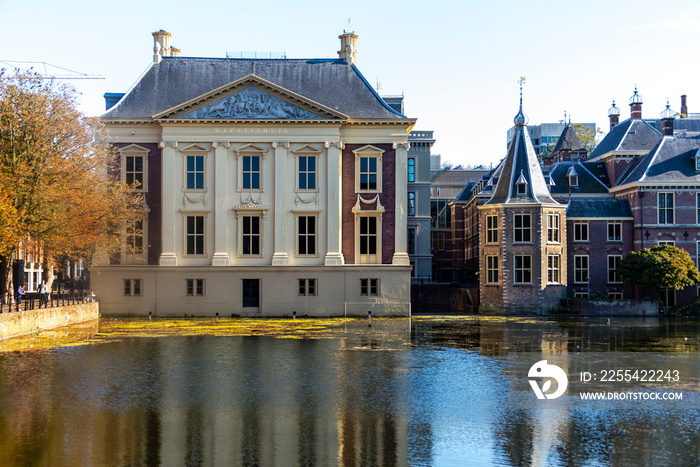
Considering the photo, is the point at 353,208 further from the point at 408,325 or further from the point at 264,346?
the point at 264,346

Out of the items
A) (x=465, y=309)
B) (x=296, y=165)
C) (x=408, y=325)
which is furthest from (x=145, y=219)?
(x=465, y=309)

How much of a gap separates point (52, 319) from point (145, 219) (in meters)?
13.4

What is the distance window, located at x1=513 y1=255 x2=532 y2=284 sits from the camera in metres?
56.2

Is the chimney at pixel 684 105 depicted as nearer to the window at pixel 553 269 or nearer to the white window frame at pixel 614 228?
the white window frame at pixel 614 228

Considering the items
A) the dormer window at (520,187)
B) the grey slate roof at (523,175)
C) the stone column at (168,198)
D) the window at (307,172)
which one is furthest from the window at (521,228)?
the stone column at (168,198)

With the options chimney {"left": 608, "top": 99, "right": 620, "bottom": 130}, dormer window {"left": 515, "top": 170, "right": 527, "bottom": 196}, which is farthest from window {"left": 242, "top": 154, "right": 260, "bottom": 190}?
chimney {"left": 608, "top": 99, "right": 620, "bottom": 130}

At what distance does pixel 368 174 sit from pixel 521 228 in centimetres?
1399

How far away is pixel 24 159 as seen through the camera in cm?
3825

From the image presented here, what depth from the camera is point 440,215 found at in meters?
91.4

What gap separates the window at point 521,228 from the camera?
56.8 m

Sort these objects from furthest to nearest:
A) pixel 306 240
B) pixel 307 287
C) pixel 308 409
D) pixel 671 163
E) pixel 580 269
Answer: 1. pixel 580 269
2. pixel 671 163
3. pixel 306 240
4. pixel 307 287
5. pixel 308 409
